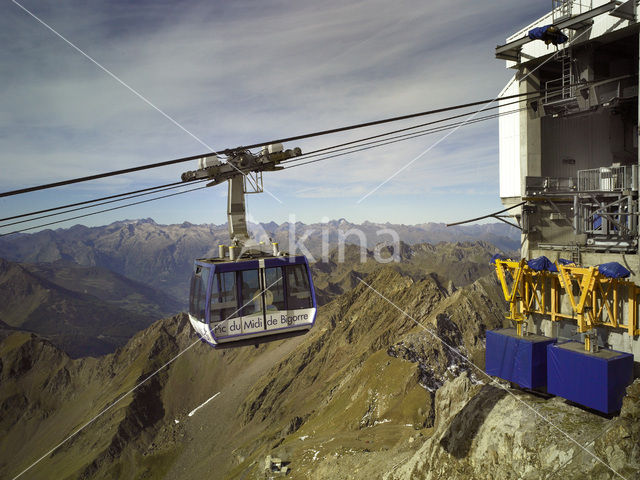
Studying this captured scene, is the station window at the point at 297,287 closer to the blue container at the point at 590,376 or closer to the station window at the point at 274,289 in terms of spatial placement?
the station window at the point at 274,289

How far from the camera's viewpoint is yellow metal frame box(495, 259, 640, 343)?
46.3ft

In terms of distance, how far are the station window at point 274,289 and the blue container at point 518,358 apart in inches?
349

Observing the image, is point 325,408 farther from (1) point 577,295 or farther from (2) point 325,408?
(1) point 577,295

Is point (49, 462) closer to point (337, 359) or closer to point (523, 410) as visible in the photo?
point (337, 359)

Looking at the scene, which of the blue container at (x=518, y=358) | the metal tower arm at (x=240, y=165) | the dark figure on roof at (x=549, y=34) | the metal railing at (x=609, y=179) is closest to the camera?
the metal tower arm at (x=240, y=165)

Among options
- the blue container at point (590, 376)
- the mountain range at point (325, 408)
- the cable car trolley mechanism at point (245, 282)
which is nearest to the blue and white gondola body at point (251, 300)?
the cable car trolley mechanism at point (245, 282)

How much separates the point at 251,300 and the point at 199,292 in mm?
1639

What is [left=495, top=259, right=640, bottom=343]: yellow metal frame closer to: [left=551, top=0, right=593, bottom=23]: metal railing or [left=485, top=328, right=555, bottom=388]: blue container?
[left=485, top=328, right=555, bottom=388]: blue container

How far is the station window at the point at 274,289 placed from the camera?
12.6 metres

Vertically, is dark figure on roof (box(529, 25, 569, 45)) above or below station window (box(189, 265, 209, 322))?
above

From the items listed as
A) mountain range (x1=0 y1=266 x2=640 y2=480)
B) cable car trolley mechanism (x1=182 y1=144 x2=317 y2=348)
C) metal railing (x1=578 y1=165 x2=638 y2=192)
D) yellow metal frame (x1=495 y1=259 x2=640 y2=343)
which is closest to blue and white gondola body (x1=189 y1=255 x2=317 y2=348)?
cable car trolley mechanism (x1=182 y1=144 x2=317 y2=348)

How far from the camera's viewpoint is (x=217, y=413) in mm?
59438

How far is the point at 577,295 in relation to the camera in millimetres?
16000

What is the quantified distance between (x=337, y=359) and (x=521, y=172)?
40783 mm
